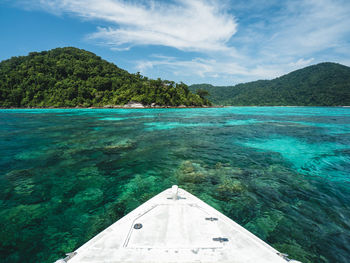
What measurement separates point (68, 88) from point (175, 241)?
110 metres

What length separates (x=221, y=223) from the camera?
2965 mm

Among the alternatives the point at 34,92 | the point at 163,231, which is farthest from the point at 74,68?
the point at 163,231

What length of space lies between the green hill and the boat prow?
82332 millimetres

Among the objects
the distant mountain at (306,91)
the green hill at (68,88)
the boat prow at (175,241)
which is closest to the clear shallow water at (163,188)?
the boat prow at (175,241)

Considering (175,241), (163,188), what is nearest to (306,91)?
(163,188)

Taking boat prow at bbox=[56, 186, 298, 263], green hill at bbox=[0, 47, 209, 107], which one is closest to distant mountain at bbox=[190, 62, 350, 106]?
green hill at bbox=[0, 47, 209, 107]

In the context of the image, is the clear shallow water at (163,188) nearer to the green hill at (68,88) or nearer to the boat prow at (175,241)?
the boat prow at (175,241)

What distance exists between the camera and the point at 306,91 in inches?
5251

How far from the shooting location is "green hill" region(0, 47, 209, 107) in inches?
3297

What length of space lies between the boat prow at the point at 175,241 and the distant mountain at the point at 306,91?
12333cm

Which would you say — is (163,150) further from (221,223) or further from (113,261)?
(113,261)

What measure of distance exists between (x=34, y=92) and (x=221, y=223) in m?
120

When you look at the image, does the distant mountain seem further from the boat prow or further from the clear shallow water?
the boat prow

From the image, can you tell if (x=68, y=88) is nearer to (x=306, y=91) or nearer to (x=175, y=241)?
(x=175, y=241)
